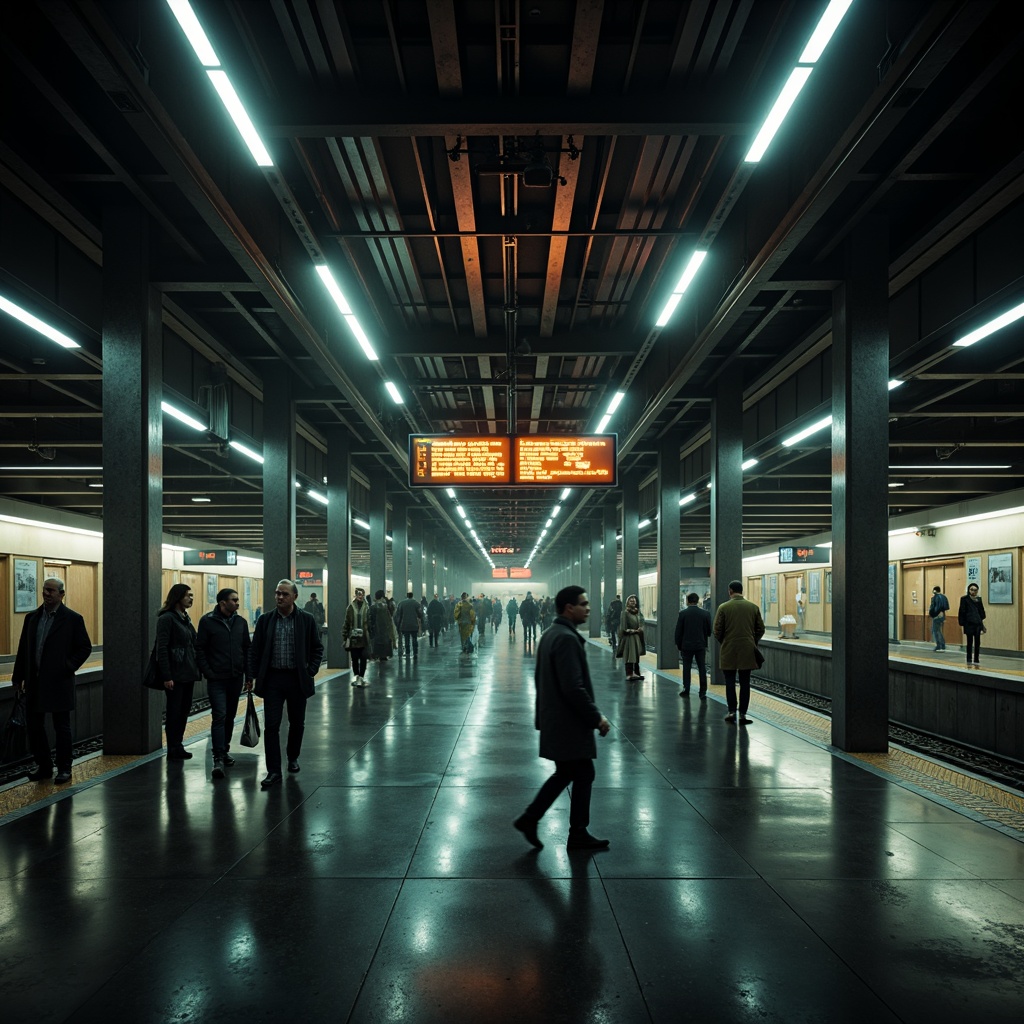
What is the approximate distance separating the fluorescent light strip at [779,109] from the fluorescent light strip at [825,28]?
0.45ft

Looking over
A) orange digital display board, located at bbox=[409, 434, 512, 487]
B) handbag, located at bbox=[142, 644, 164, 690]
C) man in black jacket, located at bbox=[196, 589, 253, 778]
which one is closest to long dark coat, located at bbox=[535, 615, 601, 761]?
man in black jacket, located at bbox=[196, 589, 253, 778]

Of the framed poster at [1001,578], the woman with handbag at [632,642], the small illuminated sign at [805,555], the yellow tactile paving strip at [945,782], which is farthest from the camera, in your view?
the small illuminated sign at [805,555]

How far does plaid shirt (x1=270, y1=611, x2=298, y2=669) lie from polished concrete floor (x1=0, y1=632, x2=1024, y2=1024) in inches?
42.8

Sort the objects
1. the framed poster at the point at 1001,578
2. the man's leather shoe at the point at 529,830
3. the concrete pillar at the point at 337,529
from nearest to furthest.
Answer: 1. the man's leather shoe at the point at 529,830
2. the concrete pillar at the point at 337,529
3. the framed poster at the point at 1001,578

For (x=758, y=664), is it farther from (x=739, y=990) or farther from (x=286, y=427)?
(x=286, y=427)

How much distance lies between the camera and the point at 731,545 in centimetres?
1528

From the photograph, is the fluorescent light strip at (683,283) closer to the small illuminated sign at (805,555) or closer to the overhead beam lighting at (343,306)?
the overhead beam lighting at (343,306)

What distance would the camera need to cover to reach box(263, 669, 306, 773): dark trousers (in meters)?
7.30

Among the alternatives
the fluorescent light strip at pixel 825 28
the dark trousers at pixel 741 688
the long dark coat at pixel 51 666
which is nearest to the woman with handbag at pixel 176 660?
the long dark coat at pixel 51 666

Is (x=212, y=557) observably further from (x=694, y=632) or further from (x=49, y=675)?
(x=49, y=675)

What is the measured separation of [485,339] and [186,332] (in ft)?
14.2

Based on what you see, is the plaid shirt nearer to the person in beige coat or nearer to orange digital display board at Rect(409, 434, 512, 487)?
the person in beige coat

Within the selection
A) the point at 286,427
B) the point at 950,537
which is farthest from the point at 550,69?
the point at 950,537

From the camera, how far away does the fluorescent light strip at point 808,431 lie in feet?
41.8
